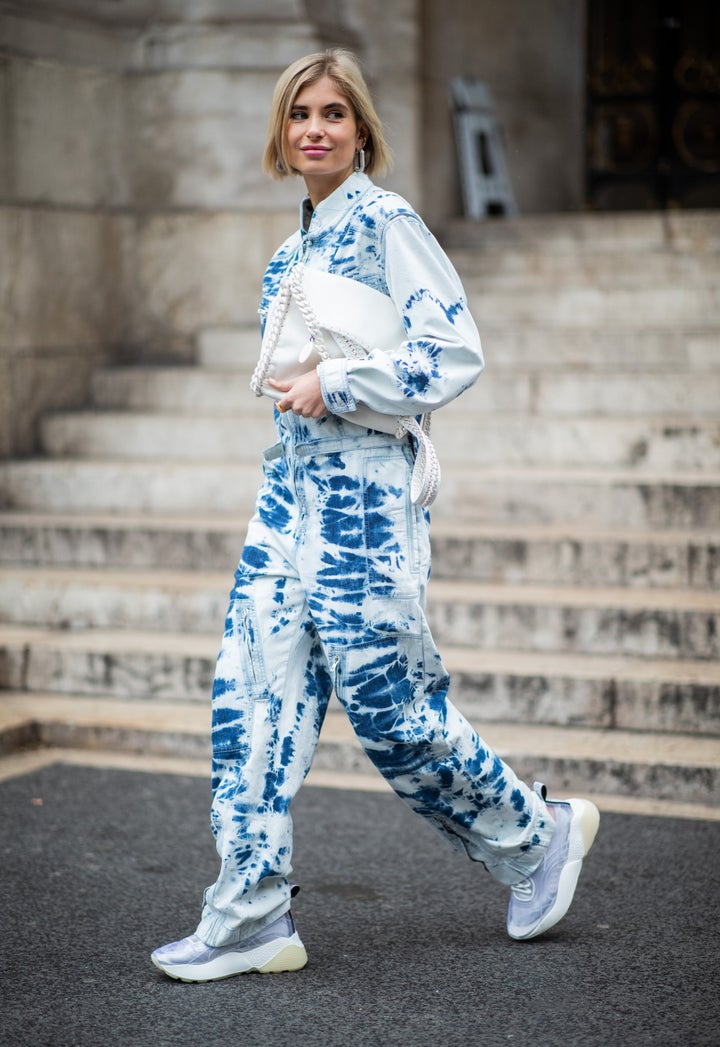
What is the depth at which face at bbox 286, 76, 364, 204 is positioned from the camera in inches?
134

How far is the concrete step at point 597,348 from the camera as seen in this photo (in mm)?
7309

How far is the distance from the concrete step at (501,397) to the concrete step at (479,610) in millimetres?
1153

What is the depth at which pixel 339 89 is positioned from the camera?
342 centimetres

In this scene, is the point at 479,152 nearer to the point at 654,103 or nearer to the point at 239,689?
the point at 654,103

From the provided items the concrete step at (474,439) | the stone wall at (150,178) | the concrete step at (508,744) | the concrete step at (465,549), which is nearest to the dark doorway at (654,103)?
the stone wall at (150,178)

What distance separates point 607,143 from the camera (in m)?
11.0

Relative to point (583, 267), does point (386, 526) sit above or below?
below

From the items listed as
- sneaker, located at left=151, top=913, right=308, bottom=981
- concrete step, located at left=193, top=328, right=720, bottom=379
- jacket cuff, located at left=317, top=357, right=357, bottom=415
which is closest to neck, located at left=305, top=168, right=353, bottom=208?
jacket cuff, located at left=317, top=357, right=357, bottom=415

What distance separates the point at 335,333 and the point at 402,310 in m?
0.16

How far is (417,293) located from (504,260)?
523 centimetres

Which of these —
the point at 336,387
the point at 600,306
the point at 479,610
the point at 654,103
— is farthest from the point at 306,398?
the point at 654,103

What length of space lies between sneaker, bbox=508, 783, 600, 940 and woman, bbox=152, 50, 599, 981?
0.65 feet

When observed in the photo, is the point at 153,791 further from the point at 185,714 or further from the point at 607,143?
the point at 607,143

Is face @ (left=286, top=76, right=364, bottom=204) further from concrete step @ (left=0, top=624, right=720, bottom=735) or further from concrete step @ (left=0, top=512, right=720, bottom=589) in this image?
concrete step @ (left=0, top=512, right=720, bottom=589)
